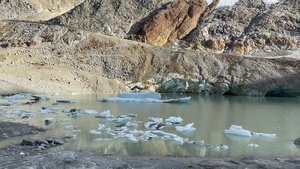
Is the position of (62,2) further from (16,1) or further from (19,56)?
(19,56)

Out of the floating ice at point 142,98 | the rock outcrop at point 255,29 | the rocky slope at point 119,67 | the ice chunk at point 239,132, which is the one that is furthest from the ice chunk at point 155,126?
the rock outcrop at point 255,29

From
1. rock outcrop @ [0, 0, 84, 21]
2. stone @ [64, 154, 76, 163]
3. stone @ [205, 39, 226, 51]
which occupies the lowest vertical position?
stone @ [64, 154, 76, 163]

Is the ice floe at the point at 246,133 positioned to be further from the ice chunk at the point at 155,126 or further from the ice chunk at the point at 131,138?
the ice chunk at the point at 131,138

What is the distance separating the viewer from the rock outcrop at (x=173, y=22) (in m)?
46.9

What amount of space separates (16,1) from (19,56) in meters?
32.0

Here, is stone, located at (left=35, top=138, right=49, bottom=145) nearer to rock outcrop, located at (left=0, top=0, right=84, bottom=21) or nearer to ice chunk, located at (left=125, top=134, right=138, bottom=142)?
ice chunk, located at (left=125, top=134, right=138, bottom=142)

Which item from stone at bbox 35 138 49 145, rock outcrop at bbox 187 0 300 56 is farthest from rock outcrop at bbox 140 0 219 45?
stone at bbox 35 138 49 145

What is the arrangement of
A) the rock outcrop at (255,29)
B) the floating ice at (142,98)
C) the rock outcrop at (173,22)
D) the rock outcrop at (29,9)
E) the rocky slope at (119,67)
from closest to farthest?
the floating ice at (142,98)
the rocky slope at (119,67)
the rock outcrop at (255,29)
the rock outcrop at (173,22)
the rock outcrop at (29,9)

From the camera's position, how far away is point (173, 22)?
4916 cm

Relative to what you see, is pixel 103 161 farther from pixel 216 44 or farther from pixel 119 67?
pixel 216 44

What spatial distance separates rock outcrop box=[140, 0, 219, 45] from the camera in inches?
1848

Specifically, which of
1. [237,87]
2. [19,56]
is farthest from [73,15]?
[237,87]

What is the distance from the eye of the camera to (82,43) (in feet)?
119

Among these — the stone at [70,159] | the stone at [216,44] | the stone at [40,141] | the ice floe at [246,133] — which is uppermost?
the stone at [216,44]
